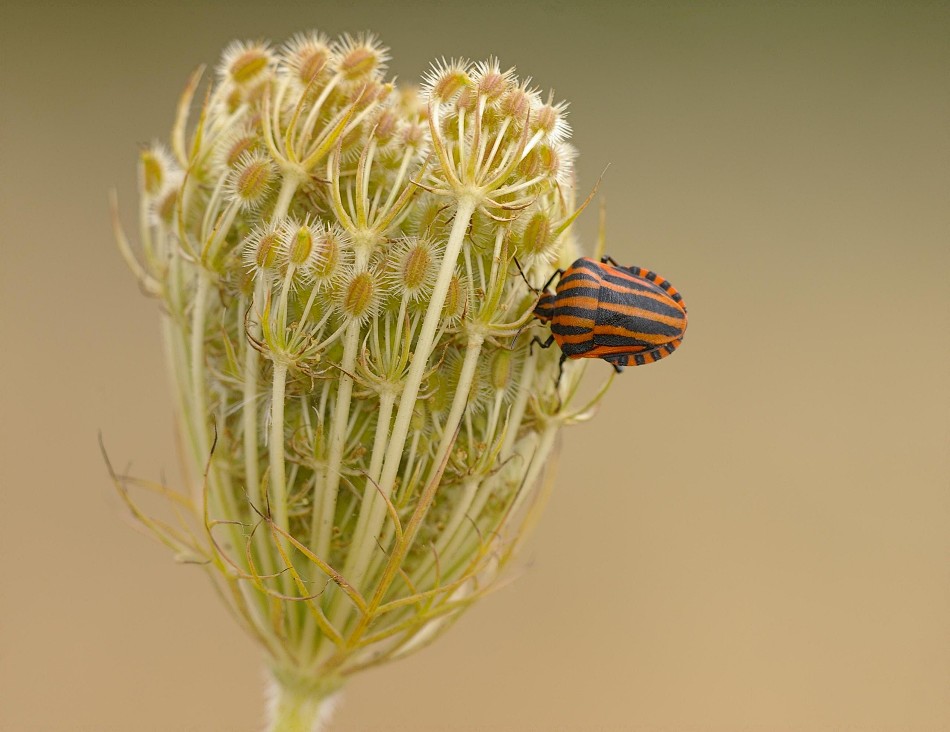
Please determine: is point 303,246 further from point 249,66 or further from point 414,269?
point 249,66

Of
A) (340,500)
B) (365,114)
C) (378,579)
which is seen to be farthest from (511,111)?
(378,579)

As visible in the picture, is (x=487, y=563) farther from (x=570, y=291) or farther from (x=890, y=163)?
(x=890, y=163)

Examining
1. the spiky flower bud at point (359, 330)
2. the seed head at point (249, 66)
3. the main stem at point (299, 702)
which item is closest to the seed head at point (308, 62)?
the spiky flower bud at point (359, 330)

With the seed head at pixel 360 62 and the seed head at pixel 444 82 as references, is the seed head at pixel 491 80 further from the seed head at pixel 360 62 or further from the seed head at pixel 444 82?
the seed head at pixel 360 62

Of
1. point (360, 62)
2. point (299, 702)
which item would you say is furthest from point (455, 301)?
point (299, 702)

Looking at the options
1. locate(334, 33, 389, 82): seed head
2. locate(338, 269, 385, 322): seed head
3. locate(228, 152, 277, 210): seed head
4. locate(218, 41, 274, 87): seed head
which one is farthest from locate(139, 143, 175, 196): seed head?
locate(338, 269, 385, 322): seed head

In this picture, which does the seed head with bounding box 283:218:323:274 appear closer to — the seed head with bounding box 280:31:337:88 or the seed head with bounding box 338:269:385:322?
the seed head with bounding box 338:269:385:322
